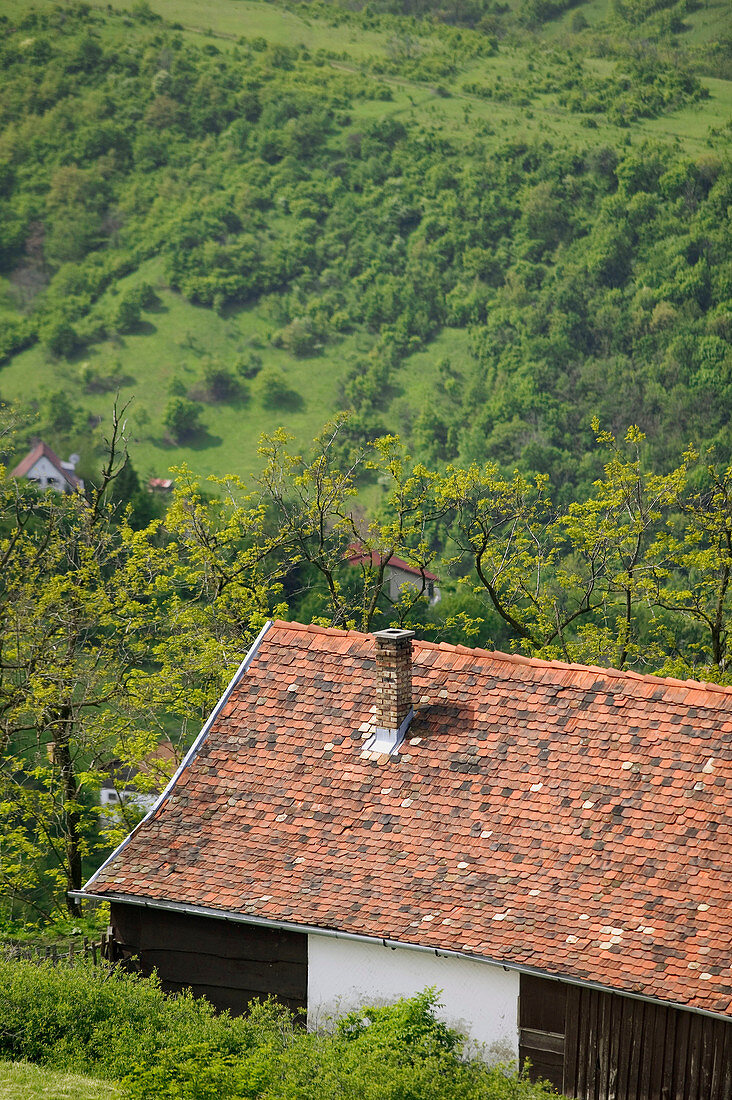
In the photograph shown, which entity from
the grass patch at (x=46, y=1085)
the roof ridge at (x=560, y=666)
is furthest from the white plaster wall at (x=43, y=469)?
the grass patch at (x=46, y=1085)

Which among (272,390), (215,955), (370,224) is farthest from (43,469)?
(215,955)

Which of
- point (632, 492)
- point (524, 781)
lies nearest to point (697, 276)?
point (632, 492)

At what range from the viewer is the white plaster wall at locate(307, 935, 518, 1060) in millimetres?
16047

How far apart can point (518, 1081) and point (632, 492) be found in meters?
18.3

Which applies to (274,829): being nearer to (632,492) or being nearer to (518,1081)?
(518,1081)

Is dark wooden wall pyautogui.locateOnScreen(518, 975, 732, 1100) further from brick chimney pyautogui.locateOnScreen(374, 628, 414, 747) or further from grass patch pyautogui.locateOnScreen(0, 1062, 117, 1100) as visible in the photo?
grass patch pyautogui.locateOnScreen(0, 1062, 117, 1100)

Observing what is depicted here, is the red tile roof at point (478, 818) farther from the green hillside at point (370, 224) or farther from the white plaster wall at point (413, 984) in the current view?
the green hillside at point (370, 224)

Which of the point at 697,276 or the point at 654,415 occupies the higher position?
the point at 697,276

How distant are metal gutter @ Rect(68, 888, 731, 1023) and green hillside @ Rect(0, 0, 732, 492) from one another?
2978 inches

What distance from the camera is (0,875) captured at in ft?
83.5

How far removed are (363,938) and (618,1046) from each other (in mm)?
3219

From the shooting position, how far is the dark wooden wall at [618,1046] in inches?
587

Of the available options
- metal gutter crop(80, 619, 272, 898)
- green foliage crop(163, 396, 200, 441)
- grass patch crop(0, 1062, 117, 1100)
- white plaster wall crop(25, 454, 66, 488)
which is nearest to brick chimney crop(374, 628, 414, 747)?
metal gutter crop(80, 619, 272, 898)

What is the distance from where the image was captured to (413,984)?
1645 centimetres
